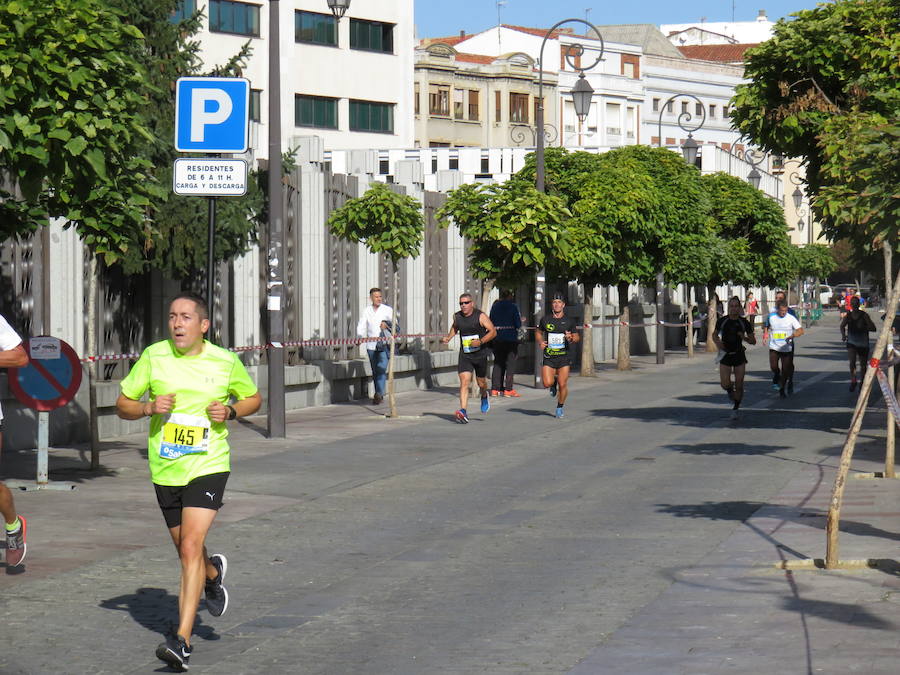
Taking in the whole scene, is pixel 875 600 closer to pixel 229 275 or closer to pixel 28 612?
pixel 28 612

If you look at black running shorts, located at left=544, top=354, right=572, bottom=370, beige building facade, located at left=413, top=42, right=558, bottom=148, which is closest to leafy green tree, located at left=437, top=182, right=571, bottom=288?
black running shorts, located at left=544, top=354, right=572, bottom=370

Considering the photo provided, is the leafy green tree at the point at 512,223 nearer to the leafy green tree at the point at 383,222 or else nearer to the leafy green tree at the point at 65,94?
the leafy green tree at the point at 383,222

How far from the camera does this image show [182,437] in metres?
7.39

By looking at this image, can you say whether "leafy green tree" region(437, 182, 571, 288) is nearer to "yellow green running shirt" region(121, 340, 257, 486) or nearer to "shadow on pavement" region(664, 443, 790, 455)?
"shadow on pavement" region(664, 443, 790, 455)

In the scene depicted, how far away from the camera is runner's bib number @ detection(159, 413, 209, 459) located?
7371 mm

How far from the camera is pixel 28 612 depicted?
8.46m

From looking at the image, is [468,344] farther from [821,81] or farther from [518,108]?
[518,108]

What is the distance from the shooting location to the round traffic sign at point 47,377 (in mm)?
13352

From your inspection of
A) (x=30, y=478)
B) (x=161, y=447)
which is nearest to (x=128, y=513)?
(x=30, y=478)

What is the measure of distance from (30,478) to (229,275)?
860cm

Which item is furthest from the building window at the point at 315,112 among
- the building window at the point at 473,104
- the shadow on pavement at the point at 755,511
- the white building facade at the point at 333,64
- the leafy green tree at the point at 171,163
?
the shadow on pavement at the point at 755,511

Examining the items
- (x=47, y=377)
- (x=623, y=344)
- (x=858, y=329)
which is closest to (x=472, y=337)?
(x=858, y=329)

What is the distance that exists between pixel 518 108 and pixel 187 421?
88522 mm

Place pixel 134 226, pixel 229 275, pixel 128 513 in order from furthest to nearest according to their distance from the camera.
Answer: pixel 229 275 → pixel 134 226 → pixel 128 513
